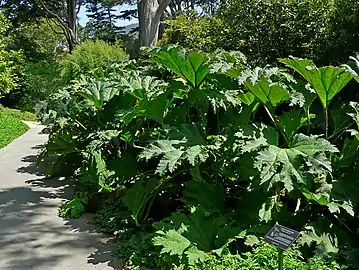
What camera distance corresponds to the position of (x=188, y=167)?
3473 mm

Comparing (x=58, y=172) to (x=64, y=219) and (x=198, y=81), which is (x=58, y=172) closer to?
(x=64, y=219)

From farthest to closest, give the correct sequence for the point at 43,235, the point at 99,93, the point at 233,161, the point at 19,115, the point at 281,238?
the point at 19,115, the point at 99,93, the point at 43,235, the point at 233,161, the point at 281,238

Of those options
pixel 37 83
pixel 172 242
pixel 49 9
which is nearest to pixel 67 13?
pixel 49 9

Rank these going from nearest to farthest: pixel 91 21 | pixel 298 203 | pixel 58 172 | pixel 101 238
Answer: pixel 298 203
pixel 101 238
pixel 58 172
pixel 91 21

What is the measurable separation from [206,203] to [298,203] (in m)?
0.69

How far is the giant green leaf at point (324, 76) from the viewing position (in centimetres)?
285

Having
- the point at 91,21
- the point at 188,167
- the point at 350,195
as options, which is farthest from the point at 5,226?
the point at 91,21

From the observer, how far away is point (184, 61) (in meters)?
3.24

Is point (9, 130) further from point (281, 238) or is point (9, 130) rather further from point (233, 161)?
point (281, 238)

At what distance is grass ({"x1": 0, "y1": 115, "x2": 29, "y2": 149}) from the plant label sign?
23.9 ft

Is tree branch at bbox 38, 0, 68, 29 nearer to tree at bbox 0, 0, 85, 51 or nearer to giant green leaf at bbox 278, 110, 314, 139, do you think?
tree at bbox 0, 0, 85, 51

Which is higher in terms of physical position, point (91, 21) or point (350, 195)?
point (91, 21)

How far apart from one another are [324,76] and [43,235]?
275 cm

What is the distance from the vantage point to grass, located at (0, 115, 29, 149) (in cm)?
889
